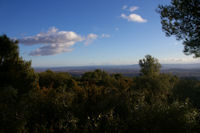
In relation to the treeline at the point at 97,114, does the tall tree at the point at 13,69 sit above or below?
A: above

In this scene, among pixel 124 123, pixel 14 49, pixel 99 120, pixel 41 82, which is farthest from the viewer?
pixel 41 82

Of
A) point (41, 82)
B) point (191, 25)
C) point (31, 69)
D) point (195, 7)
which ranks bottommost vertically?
point (41, 82)

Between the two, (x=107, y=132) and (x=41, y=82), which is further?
(x=41, y=82)

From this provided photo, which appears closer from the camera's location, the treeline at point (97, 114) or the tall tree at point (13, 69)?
the treeline at point (97, 114)

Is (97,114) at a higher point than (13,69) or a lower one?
lower

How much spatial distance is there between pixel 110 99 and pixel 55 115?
2.86m

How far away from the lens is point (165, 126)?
13.1 ft

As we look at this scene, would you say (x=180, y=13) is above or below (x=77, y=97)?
above

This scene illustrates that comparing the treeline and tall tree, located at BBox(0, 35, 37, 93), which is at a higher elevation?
tall tree, located at BBox(0, 35, 37, 93)

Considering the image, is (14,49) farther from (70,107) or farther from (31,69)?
(70,107)

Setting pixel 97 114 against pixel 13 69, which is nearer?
pixel 97 114

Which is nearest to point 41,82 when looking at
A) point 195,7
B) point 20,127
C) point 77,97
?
point 77,97

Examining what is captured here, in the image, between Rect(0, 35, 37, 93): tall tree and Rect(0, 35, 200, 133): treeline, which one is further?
Rect(0, 35, 37, 93): tall tree

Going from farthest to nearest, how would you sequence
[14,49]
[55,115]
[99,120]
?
[14,49]
[55,115]
[99,120]
